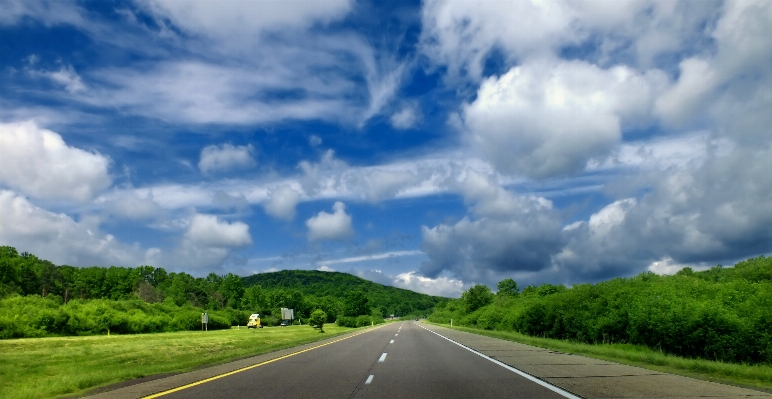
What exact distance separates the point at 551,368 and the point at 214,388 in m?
9.67

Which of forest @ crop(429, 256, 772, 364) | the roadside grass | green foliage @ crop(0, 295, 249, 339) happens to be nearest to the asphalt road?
the roadside grass

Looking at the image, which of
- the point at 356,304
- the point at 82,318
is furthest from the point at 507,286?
the point at 82,318

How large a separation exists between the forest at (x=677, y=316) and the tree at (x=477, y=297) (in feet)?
201

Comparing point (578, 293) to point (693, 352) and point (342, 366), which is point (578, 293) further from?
point (342, 366)

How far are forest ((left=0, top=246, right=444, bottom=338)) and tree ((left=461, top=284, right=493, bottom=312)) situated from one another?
963 inches

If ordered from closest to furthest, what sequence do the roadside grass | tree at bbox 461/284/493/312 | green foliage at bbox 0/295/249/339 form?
the roadside grass < green foliage at bbox 0/295/249/339 < tree at bbox 461/284/493/312

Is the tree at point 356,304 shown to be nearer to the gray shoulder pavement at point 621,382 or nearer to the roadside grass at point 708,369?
the roadside grass at point 708,369

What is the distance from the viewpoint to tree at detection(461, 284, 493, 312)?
338ft

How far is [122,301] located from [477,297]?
64.4 m

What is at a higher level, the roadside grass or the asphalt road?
the asphalt road

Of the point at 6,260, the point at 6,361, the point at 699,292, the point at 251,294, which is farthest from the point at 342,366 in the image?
the point at 251,294

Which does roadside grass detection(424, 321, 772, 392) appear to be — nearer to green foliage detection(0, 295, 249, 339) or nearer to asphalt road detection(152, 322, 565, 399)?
asphalt road detection(152, 322, 565, 399)

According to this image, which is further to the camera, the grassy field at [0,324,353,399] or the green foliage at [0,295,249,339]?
the green foliage at [0,295,249,339]

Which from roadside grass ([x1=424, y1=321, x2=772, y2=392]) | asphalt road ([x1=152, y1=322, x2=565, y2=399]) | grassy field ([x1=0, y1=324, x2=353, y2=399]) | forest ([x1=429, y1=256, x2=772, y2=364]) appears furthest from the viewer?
forest ([x1=429, y1=256, x2=772, y2=364])
